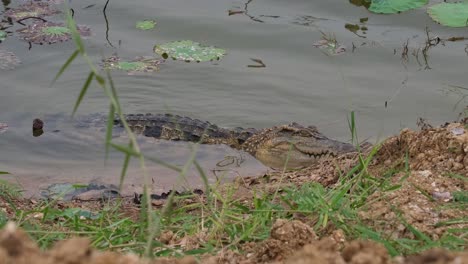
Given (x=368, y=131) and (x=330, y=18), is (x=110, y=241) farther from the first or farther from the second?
(x=330, y=18)

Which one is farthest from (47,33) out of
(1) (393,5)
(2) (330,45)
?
(1) (393,5)

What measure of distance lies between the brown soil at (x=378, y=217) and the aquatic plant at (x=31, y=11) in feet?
14.4

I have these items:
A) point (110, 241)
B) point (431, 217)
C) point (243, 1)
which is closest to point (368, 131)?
point (243, 1)

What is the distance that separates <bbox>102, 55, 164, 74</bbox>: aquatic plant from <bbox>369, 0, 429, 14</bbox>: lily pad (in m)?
2.73

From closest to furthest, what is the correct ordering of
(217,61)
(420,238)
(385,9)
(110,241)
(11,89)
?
(420,238), (110,241), (11,89), (217,61), (385,9)

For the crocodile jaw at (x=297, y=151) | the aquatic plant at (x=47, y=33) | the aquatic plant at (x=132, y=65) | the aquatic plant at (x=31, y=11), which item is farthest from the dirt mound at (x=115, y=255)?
the aquatic plant at (x=31, y=11)

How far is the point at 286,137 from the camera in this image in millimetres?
7070

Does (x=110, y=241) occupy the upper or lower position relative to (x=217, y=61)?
upper

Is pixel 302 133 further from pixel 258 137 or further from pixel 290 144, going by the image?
pixel 258 137

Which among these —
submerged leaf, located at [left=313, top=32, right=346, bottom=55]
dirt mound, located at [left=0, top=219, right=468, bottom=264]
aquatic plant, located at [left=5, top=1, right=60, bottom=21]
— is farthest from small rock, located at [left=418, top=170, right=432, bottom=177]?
aquatic plant, located at [left=5, top=1, right=60, bottom=21]

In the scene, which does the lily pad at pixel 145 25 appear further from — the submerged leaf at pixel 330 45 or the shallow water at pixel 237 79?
the submerged leaf at pixel 330 45

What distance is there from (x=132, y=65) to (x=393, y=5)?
3.17 meters

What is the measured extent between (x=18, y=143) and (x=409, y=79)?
13.0 feet

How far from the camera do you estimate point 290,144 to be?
6898 mm
